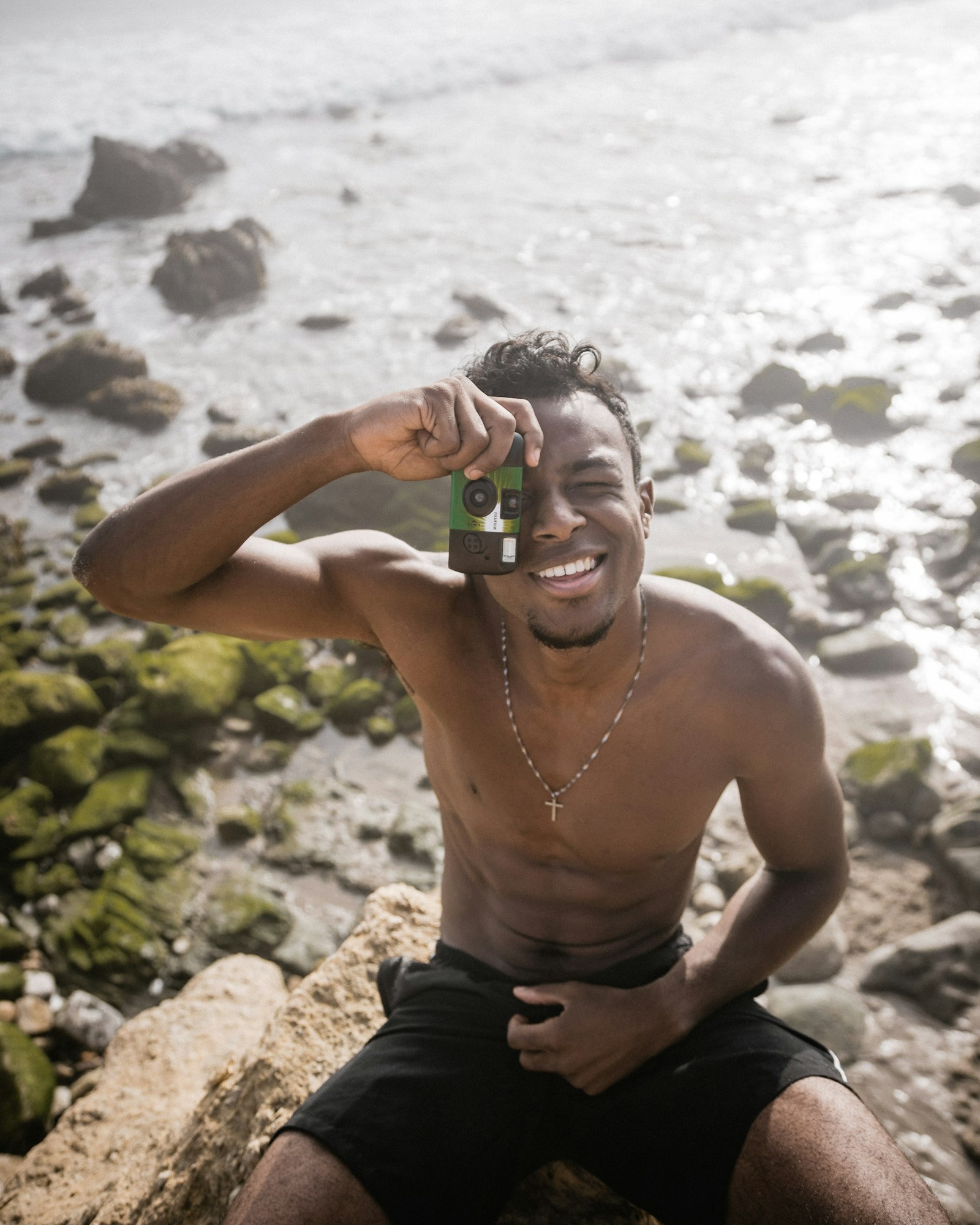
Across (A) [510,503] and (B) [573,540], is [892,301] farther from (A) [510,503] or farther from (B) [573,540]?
(A) [510,503]

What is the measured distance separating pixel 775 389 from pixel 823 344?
51.8 inches

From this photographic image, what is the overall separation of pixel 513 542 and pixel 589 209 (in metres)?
13.9

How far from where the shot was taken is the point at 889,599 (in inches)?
287

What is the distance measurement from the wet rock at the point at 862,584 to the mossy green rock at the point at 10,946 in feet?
19.5

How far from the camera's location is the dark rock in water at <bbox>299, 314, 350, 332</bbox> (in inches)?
490

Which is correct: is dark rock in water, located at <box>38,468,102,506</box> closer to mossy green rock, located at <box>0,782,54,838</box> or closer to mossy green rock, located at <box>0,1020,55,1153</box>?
mossy green rock, located at <box>0,782,54,838</box>

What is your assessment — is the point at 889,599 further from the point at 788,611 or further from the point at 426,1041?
the point at 426,1041

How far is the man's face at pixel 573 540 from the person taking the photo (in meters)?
2.51

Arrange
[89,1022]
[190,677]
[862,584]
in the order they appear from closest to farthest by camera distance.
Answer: [89,1022] < [190,677] < [862,584]

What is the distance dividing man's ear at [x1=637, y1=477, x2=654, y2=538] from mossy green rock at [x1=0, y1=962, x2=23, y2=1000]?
4193mm

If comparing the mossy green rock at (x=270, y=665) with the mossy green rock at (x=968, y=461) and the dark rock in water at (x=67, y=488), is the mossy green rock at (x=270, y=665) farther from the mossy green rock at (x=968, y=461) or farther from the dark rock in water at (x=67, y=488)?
the mossy green rock at (x=968, y=461)

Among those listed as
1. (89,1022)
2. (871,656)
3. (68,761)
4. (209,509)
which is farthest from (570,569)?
(871,656)

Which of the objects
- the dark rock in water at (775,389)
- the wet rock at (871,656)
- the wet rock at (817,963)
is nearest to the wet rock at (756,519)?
the wet rock at (871,656)

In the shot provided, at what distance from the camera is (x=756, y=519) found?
834 cm
